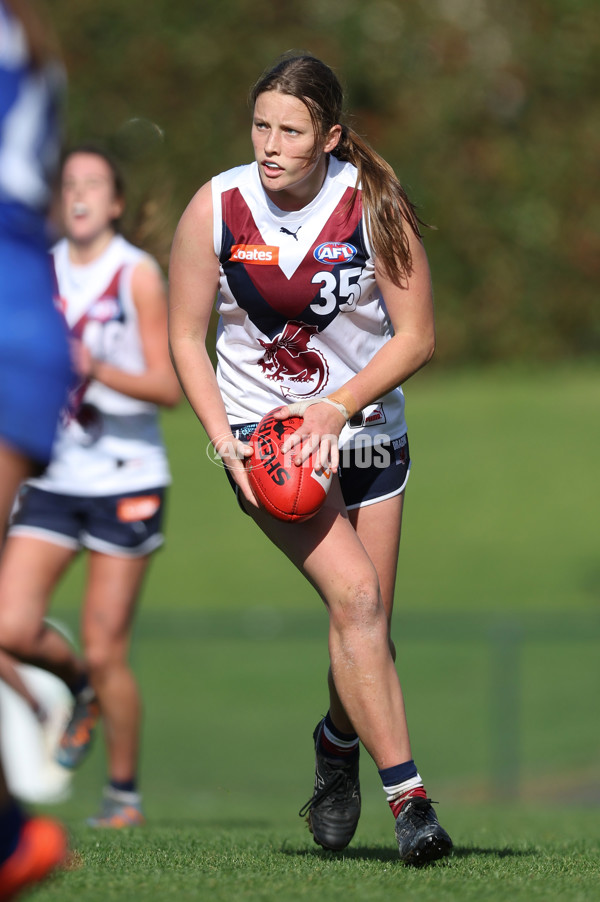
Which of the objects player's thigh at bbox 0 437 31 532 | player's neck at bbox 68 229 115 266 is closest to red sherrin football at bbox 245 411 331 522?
player's thigh at bbox 0 437 31 532

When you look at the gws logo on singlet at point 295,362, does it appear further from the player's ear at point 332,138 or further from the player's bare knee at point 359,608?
the player's bare knee at point 359,608

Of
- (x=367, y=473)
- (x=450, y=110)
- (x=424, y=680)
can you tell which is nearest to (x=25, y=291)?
(x=367, y=473)

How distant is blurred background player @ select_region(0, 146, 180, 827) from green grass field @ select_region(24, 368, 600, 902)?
67 cm

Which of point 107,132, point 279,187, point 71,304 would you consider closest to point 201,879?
point 279,187

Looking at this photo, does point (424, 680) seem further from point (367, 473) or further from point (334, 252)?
point (334, 252)

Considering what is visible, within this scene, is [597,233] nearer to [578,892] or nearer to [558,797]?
[558,797]

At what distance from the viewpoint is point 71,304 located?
19.6ft

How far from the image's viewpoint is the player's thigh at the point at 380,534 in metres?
4.12

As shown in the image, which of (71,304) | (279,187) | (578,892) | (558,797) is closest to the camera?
(578,892)

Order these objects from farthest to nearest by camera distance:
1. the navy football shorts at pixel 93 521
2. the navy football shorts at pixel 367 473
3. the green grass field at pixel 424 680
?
the navy football shorts at pixel 93 521, the navy football shorts at pixel 367 473, the green grass field at pixel 424 680

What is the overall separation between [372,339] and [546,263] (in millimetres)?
24409

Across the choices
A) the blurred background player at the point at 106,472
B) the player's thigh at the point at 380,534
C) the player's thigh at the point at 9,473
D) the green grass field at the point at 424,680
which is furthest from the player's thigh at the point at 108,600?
the player's thigh at the point at 9,473

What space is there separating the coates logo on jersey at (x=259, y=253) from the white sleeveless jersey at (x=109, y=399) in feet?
6.89

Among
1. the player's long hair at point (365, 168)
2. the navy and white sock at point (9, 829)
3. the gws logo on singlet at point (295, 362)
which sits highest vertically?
the player's long hair at point (365, 168)
